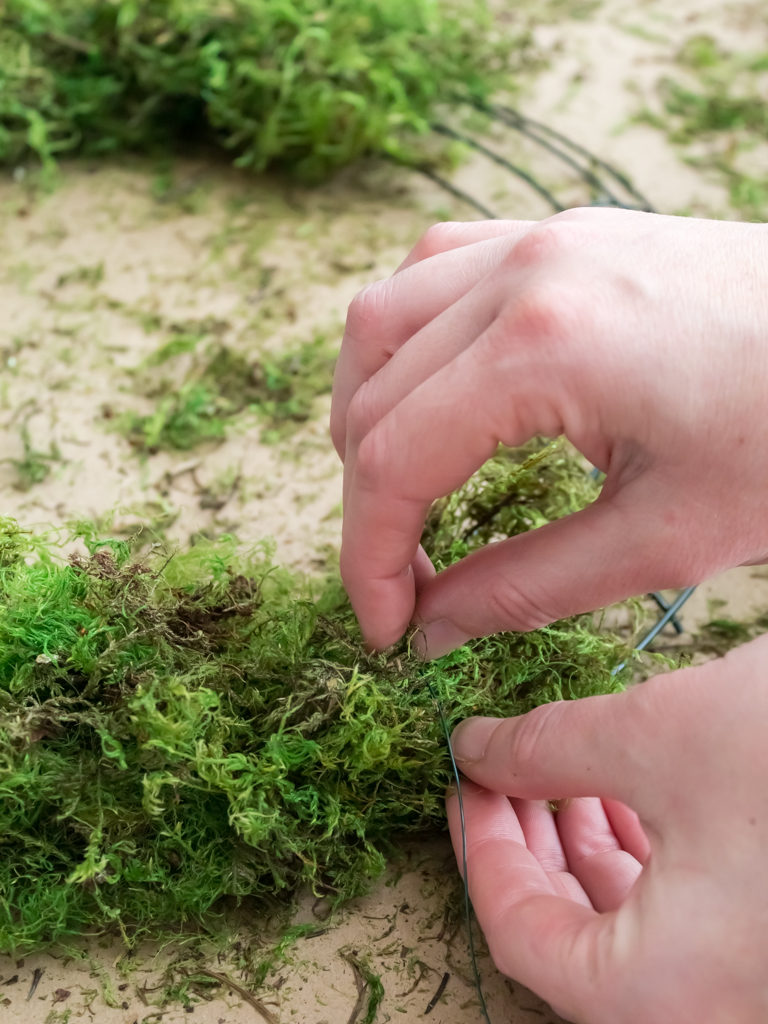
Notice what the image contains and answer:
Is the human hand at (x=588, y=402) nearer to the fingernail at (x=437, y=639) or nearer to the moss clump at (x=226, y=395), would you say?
the fingernail at (x=437, y=639)

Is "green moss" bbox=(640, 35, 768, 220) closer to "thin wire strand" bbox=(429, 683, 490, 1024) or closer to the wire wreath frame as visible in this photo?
the wire wreath frame

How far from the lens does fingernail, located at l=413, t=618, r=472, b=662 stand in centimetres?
88

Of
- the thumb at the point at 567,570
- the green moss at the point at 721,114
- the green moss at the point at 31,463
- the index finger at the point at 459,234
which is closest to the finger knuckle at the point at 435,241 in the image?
the index finger at the point at 459,234

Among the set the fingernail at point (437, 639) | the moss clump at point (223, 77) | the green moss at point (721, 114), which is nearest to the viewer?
the fingernail at point (437, 639)

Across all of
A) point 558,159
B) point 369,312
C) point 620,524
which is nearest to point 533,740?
point 620,524

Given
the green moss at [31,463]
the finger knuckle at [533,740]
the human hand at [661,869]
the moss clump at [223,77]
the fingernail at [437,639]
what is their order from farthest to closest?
the moss clump at [223,77] → the green moss at [31,463] → the fingernail at [437,639] → the finger knuckle at [533,740] → the human hand at [661,869]

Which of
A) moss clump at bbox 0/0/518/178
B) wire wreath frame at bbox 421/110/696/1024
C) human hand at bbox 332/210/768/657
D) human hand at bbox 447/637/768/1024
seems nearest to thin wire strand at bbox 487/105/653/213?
wire wreath frame at bbox 421/110/696/1024

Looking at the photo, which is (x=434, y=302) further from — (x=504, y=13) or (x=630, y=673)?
(x=504, y=13)

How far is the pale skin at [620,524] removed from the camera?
654mm

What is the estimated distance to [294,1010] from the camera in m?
0.82

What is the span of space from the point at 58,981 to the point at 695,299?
890mm

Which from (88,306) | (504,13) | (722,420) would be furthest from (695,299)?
(504,13)

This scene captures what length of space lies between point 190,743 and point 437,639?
0.27m

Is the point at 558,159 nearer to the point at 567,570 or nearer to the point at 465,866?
the point at 567,570
